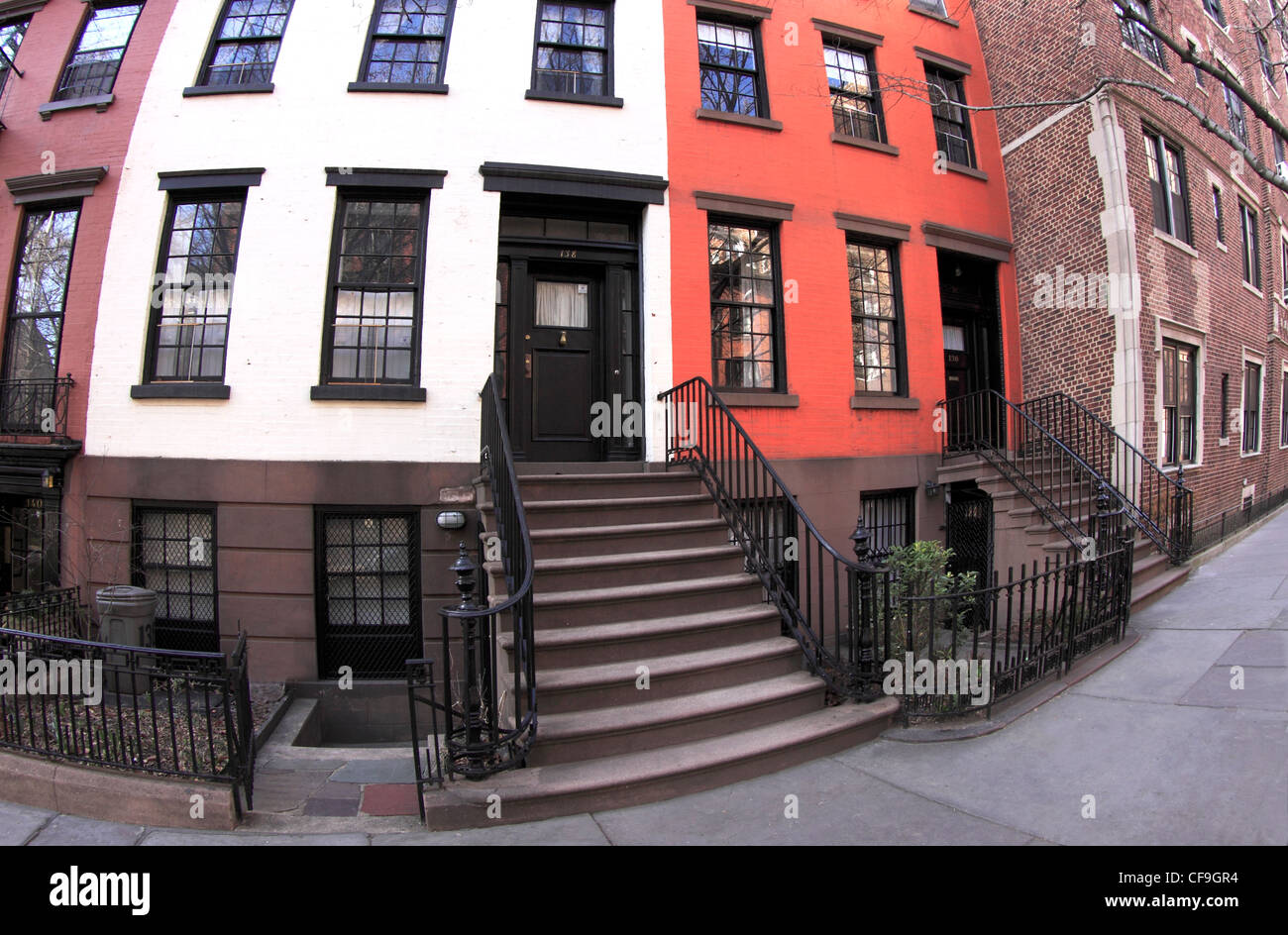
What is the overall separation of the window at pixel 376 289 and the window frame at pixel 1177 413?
35.3 ft

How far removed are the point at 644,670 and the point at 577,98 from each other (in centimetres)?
658

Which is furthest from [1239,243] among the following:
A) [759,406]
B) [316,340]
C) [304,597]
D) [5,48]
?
[5,48]

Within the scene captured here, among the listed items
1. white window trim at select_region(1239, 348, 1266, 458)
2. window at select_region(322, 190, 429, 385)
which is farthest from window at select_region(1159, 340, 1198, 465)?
window at select_region(322, 190, 429, 385)

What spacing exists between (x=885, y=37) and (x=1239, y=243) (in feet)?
30.1

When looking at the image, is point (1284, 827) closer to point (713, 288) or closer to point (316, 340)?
point (713, 288)

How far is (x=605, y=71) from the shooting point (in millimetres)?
7645

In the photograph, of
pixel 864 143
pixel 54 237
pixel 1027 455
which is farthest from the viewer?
pixel 1027 455

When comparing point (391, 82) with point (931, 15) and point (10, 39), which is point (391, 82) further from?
point (931, 15)

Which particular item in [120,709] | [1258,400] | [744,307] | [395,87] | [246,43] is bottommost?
[120,709]

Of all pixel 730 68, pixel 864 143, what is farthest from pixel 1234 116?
pixel 730 68

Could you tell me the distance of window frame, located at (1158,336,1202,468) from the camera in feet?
31.1

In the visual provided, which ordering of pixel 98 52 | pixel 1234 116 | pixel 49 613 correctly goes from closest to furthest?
pixel 49 613
pixel 98 52
pixel 1234 116

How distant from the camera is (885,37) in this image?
356 inches

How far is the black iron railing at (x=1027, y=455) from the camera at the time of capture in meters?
7.92
